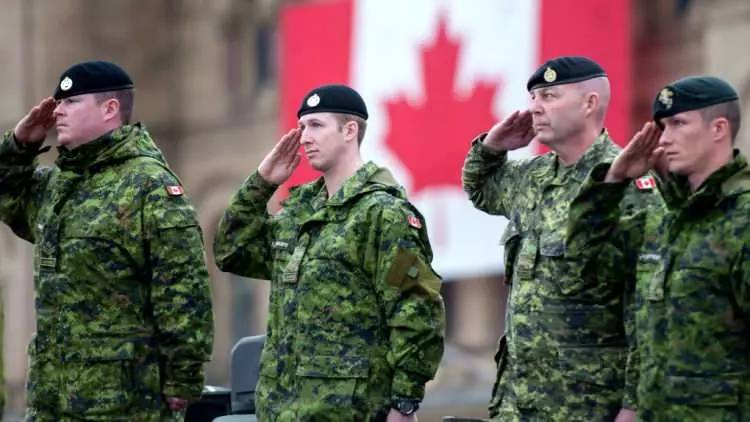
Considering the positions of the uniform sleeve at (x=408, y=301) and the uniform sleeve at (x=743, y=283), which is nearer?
the uniform sleeve at (x=743, y=283)

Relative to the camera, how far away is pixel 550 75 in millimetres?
6766

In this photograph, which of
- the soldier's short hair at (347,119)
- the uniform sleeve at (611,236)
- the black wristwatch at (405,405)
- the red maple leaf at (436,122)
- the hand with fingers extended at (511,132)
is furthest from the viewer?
the red maple leaf at (436,122)

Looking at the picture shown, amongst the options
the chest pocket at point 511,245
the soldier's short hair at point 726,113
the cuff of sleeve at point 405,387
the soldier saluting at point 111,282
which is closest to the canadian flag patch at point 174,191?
the soldier saluting at point 111,282

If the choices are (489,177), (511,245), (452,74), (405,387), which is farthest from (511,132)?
(452,74)

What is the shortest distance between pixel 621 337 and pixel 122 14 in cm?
2727

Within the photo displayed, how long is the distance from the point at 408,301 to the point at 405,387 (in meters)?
0.28

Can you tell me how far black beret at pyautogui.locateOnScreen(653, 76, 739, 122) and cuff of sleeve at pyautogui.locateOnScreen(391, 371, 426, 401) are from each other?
122cm

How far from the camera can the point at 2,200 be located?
7293mm

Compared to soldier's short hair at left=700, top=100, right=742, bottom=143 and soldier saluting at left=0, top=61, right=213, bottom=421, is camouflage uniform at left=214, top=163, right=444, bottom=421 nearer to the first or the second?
soldier saluting at left=0, top=61, right=213, bottom=421

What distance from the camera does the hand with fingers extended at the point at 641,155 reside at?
6020mm

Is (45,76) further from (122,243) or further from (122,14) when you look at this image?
(122,243)

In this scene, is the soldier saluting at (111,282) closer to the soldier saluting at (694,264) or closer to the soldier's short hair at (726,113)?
the soldier saluting at (694,264)

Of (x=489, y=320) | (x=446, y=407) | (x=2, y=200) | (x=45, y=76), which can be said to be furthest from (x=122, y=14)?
(x=2, y=200)

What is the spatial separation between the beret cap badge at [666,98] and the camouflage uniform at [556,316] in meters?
0.59
